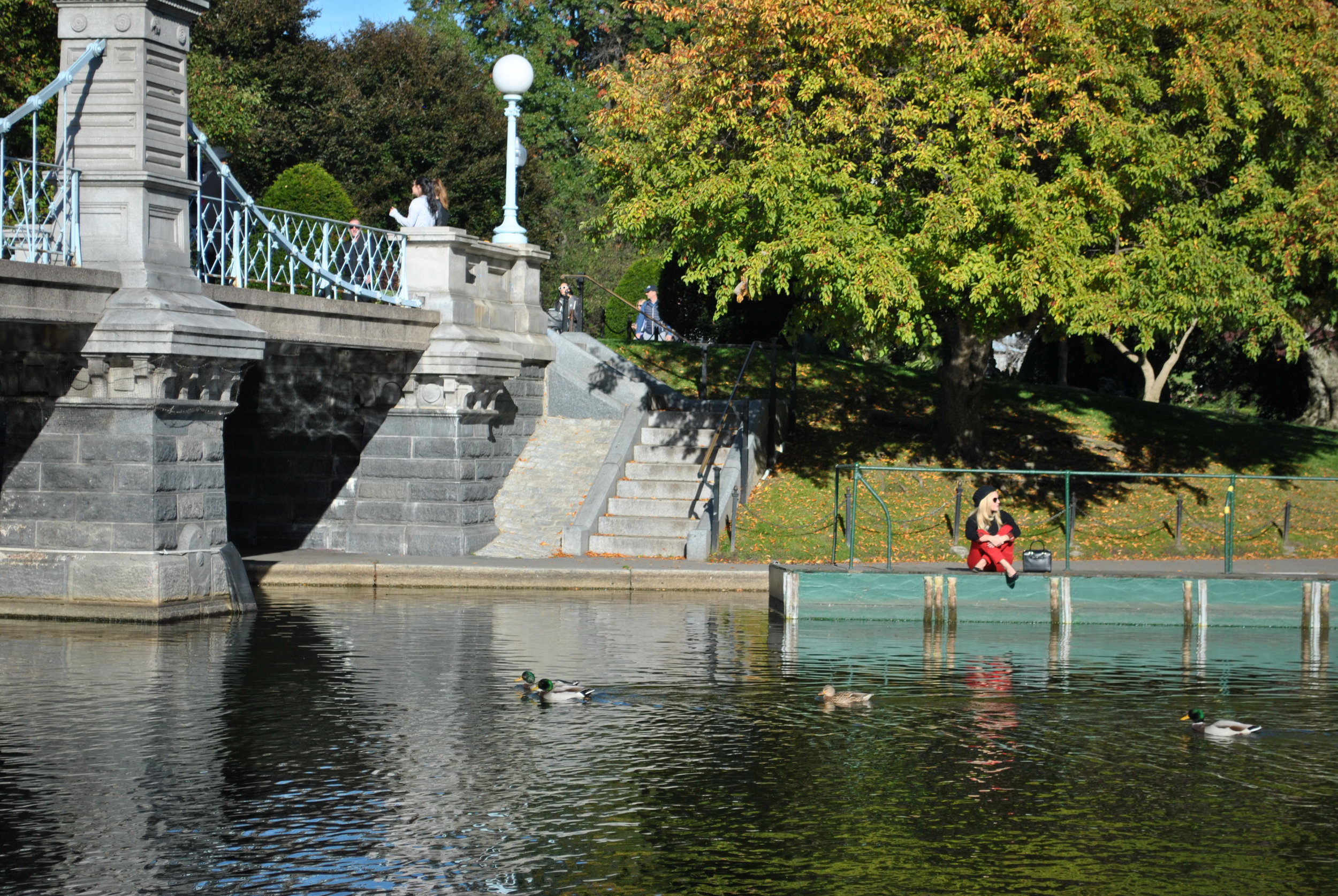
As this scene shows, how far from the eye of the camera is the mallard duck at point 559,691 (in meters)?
13.0

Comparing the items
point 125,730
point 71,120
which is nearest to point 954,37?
point 71,120

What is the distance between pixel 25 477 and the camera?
17641mm

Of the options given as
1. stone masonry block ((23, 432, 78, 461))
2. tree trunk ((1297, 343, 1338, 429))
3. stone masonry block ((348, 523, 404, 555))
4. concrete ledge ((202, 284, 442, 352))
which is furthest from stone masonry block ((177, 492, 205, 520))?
tree trunk ((1297, 343, 1338, 429))

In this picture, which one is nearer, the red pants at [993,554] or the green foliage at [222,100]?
the red pants at [993,554]

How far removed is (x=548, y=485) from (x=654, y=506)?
1.97 metres

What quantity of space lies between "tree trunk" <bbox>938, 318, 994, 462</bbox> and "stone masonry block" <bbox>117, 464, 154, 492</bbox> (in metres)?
14.1

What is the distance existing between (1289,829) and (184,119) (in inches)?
539

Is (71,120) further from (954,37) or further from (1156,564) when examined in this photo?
(1156,564)

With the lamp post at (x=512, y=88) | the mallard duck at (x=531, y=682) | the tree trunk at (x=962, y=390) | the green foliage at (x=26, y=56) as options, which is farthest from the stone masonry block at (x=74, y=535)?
the tree trunk at (x=962, y=390)

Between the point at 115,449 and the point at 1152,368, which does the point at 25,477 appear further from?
the point at 1152,368

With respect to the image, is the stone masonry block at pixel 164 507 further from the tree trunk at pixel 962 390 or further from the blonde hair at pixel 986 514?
the tree trunk at pixel 962 390

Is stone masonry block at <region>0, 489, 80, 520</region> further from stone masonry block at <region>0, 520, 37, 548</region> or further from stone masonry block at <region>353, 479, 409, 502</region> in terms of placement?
stone masonry block at <region>353, 479, 409, 502</region>

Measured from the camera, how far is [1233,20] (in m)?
21.8

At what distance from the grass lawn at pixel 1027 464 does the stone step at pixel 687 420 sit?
127cm
